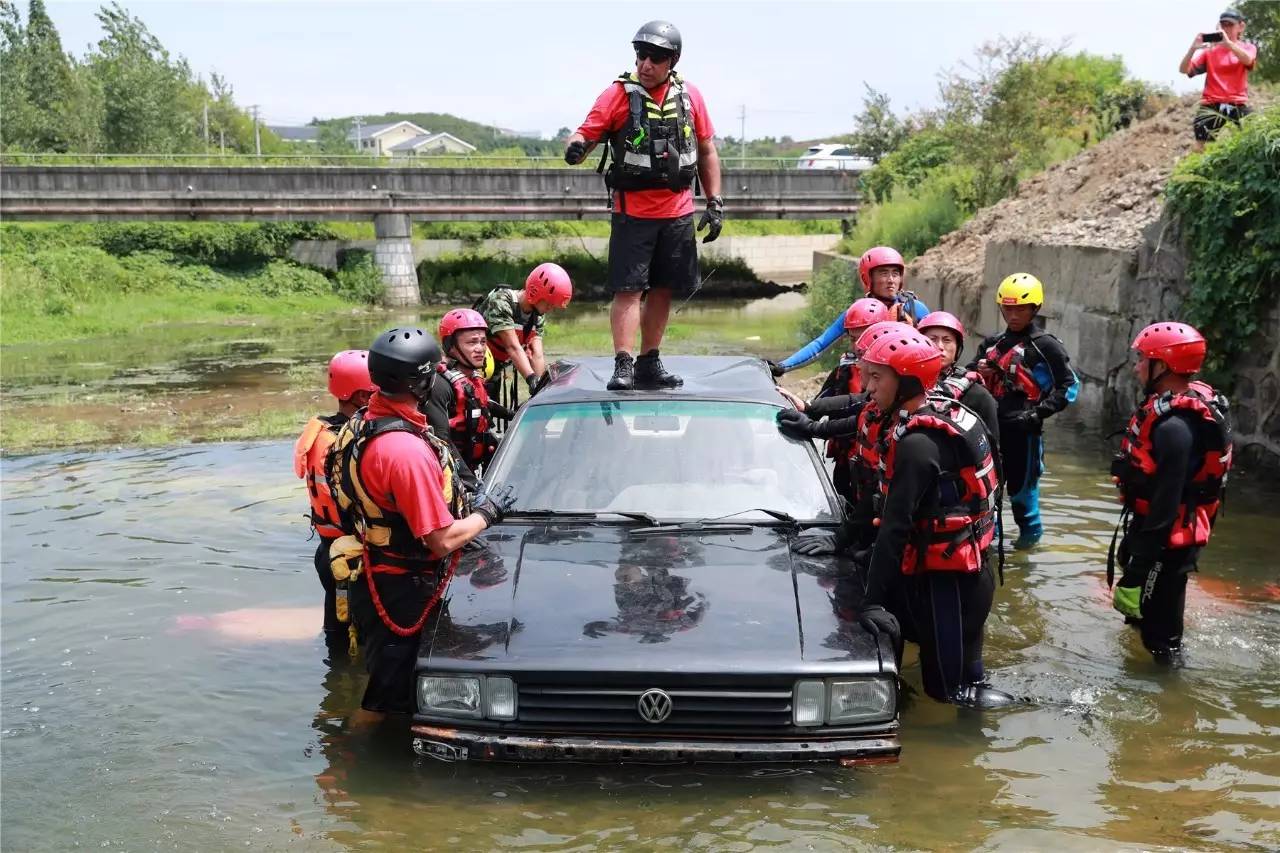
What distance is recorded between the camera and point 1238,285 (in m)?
10.6

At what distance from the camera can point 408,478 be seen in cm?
469

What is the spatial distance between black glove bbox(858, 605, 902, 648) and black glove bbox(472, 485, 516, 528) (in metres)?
1.57

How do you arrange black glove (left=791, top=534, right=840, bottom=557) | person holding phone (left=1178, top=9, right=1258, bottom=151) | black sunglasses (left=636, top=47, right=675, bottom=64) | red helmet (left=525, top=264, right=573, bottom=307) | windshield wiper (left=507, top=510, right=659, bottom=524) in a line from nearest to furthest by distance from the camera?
black glove (left=791, top=534, right=840, bottom=557)
windshield wiper (left=507, top=510, right=659, bottom=524)
black sunglasses (left=636, top=47, right=675, bottom=64)
red helmet (left=525, top=264, right=573, bottom=307)
person holding phone (left=1178, top=9, right=1258, bottom=151)

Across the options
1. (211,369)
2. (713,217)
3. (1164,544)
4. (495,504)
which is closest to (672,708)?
(495,504)

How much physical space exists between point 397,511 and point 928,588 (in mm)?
2274

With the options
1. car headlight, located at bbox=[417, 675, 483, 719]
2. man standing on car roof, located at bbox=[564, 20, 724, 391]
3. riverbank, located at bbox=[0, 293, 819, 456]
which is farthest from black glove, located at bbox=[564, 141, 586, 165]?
riverbank, located at bbox=[0, 293, 819, 456]

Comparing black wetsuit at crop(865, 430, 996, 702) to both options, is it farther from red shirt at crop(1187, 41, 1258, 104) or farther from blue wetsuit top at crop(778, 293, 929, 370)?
red shirt at crop(1187, 41, 1258, 104)

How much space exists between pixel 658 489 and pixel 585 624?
1179mm

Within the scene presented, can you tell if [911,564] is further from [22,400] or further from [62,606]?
[22,400]

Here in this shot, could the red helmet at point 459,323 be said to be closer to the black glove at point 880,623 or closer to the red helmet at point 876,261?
the red helmet at point 876,261

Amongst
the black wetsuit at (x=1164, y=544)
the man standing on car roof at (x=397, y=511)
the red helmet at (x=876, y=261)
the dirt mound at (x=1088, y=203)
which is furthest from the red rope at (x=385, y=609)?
the dirt mound at (x=1088, y=203)

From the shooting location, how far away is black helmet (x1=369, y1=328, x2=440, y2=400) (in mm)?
4727

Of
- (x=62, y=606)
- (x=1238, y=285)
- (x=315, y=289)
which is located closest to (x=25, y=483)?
(x=62, y=606)

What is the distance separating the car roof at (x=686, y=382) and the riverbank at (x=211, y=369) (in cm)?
810
